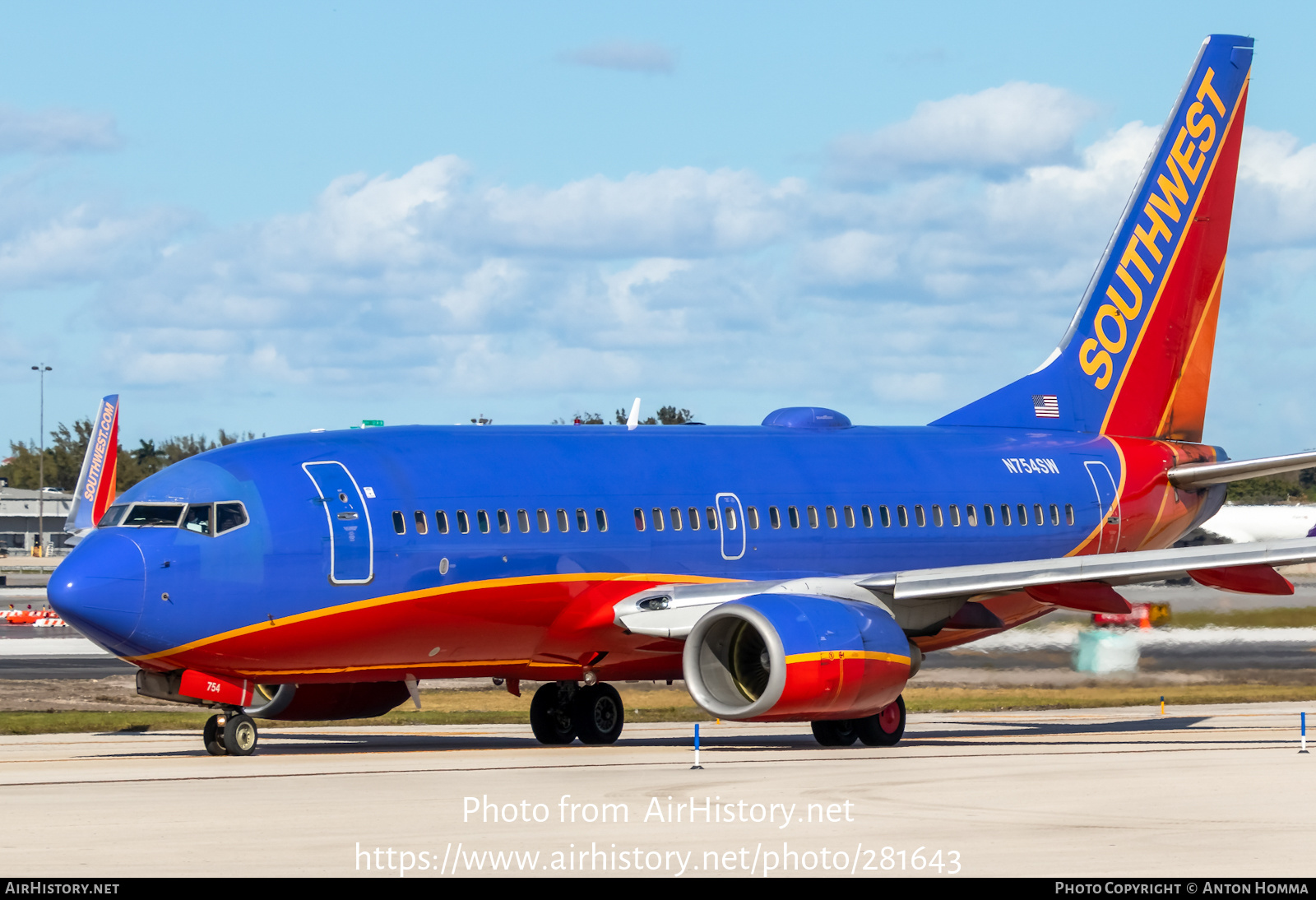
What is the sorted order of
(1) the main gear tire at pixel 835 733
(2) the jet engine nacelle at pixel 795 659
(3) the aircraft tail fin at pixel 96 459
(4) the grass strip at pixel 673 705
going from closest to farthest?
1. (2) the jet engine nacelle at pixel 795 659
2. (1) the main gear tire at pixel 835 733
3. (4) the grass strip at pixel 673 705
4. (3) the aircraft tail fin at pixel 96 459

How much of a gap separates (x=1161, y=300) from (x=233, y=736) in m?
20.1

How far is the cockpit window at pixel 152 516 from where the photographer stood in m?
24.1

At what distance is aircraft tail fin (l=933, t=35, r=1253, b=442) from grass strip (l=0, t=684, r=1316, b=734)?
5997 mm

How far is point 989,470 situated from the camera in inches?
1307

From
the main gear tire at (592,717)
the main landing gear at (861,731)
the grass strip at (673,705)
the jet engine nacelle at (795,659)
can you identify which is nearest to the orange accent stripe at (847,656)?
the jet engine nacelle at (795,659)

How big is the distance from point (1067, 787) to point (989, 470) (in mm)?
13344

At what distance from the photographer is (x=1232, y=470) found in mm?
34062

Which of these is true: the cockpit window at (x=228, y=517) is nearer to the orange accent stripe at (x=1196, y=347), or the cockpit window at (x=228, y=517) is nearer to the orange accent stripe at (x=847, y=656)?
the orange accent stripe at (x=847, y=656)

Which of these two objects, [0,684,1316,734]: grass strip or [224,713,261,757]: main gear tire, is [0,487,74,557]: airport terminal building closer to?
[0,684,1316,734]: grass strip

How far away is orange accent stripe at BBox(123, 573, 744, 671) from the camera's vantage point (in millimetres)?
23828

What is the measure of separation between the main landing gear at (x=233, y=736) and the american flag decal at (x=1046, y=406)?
16753 millimetres

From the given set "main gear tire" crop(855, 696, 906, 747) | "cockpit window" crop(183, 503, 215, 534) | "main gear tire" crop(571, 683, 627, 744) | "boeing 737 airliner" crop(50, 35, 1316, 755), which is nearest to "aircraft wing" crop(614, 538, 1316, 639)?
"boeing 737 airliner" crop(50, 35, 1316, 755)

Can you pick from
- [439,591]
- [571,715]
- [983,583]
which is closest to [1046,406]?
[983,583]

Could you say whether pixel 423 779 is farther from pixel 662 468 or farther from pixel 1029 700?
pixel 1029 700
